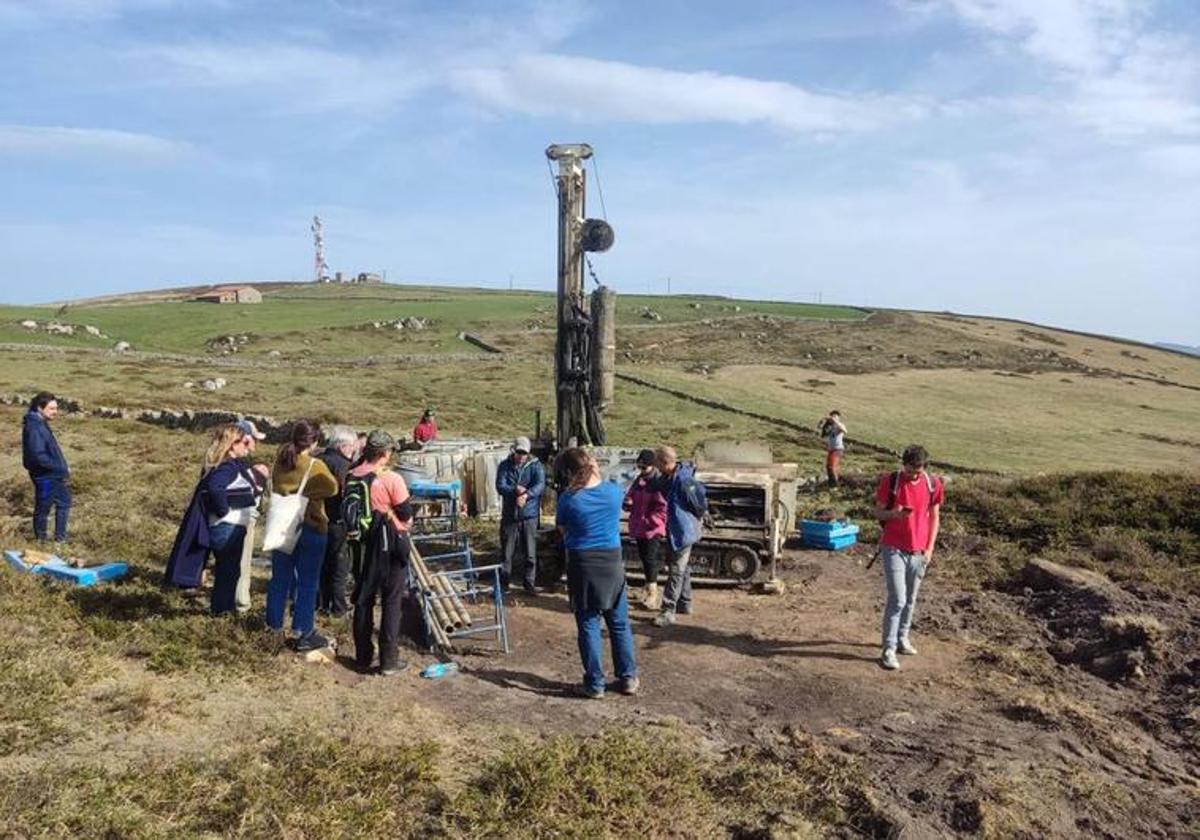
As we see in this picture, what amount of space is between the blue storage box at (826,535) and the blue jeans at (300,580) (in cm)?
838

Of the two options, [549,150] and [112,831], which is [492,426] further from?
[112,831]

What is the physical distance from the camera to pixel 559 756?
19.7 ft

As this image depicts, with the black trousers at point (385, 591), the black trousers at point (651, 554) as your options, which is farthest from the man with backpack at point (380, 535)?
the black trousers at point (651, 554)

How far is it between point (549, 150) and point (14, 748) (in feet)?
33.6

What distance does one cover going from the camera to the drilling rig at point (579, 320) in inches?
526

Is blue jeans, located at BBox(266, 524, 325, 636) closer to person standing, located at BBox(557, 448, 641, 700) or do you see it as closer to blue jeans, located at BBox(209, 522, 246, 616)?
blue jeans, located at BBox(209, 522, 246, 616)

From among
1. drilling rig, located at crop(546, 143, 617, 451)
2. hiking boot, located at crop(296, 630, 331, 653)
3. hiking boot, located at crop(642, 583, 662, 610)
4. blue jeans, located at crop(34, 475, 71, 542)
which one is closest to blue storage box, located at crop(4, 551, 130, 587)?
blue jeans, located at crop(34, 475, 71, 542)

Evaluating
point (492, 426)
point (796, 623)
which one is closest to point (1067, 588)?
point (796, 623)

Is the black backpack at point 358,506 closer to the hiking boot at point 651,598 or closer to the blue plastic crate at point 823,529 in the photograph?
the hiking boot at point 651,598

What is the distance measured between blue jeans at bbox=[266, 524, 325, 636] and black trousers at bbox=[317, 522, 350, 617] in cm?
58

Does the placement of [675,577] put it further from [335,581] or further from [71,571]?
[71,571]

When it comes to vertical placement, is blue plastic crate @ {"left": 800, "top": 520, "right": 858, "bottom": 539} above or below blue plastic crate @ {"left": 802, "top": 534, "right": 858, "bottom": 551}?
above

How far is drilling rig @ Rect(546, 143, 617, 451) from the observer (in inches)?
526

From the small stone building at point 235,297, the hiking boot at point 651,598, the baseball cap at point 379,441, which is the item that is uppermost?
the small stone building at point 235,297
